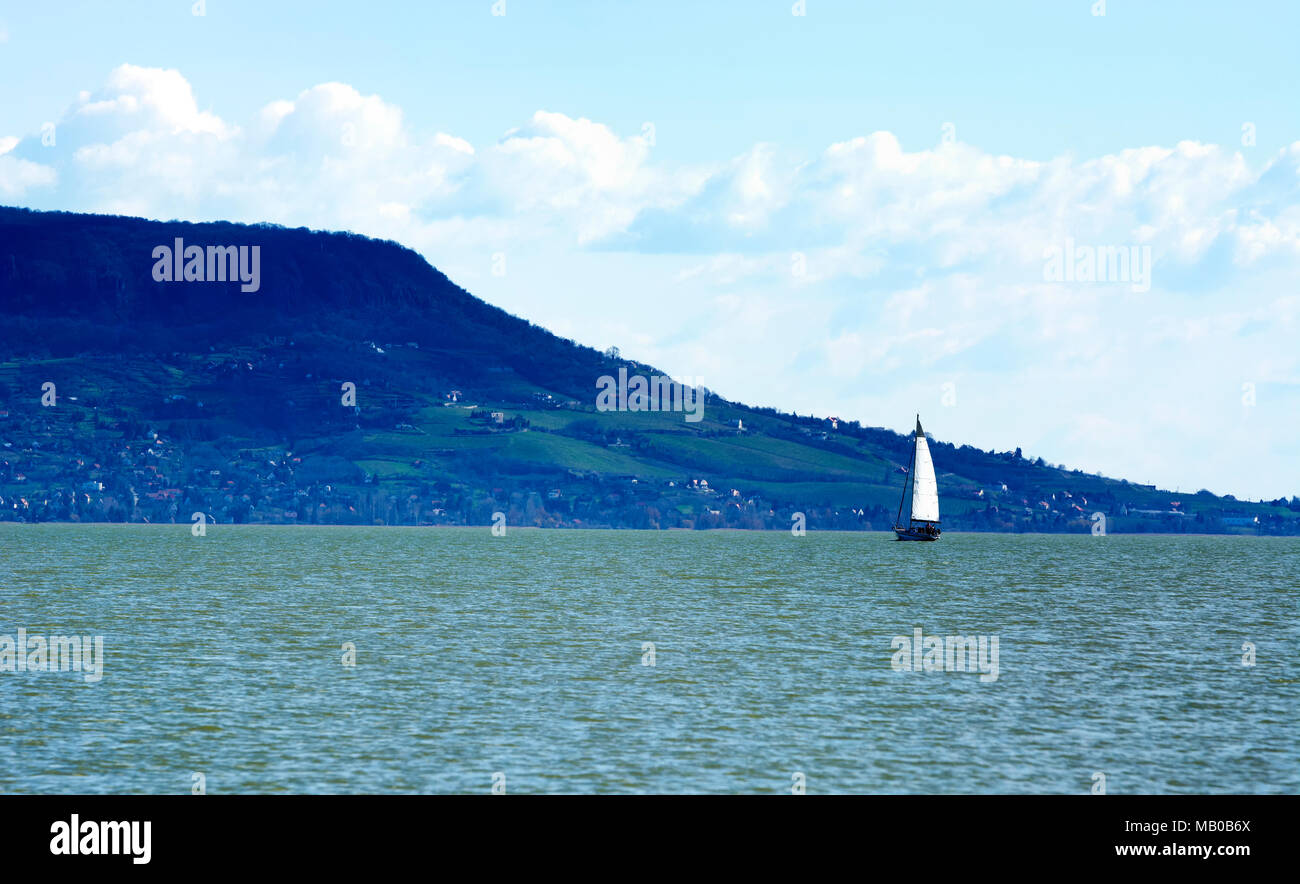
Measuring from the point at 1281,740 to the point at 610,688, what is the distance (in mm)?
26922

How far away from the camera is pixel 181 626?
311 feet
